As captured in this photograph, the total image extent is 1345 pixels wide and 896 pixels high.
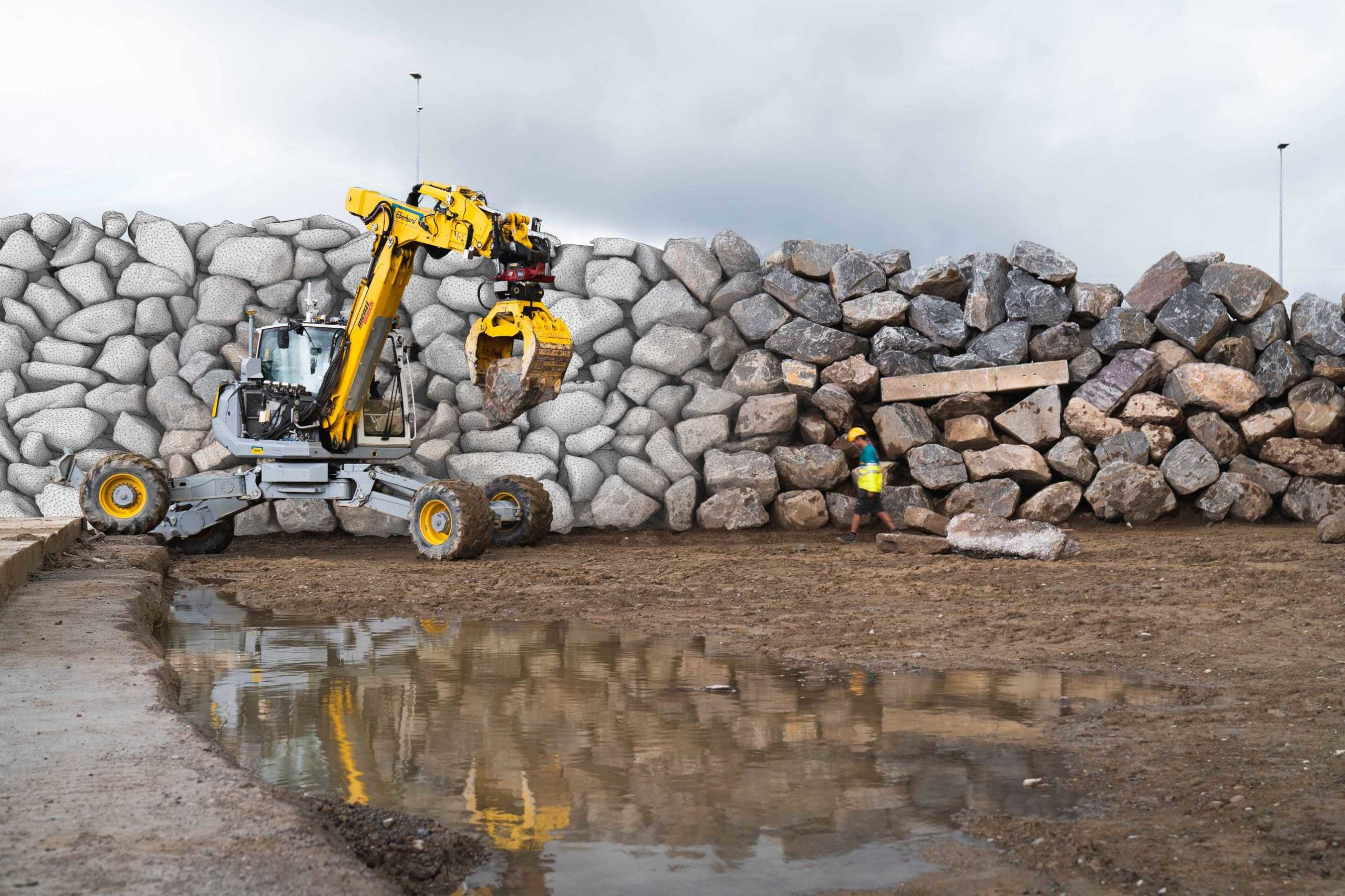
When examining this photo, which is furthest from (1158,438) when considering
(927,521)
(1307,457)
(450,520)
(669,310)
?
(450,520)

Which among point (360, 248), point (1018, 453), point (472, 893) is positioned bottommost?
point (472, 893)

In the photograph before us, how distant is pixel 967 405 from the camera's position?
41.4 ft

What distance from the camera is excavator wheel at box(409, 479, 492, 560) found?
10.5 meters

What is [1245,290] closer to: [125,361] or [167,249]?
[167,249]

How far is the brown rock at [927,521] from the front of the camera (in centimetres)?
1170

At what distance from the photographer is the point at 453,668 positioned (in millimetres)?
5723

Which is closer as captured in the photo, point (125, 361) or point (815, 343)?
Result: point (815, 343)

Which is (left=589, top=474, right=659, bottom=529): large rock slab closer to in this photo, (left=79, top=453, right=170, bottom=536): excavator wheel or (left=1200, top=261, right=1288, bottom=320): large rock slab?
(left=79, top=453, right=170, bottom=536): excavator wheel

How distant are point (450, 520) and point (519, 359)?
6.13 ft

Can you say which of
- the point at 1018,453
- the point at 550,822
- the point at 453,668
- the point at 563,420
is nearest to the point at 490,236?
the point at 563,420

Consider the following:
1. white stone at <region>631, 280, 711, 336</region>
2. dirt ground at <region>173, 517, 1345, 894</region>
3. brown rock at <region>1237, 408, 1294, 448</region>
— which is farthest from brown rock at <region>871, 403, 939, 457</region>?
brown rock at <region>1237, 408, 1294, 448</region>

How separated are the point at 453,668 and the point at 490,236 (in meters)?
4.91

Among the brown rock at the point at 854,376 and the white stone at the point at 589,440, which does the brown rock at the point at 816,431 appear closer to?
the brown rock at the point at 854,376

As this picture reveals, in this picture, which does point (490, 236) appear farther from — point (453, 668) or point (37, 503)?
point (37, 503)
